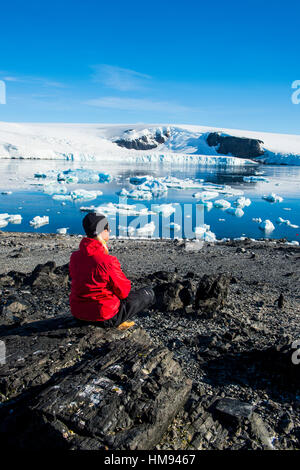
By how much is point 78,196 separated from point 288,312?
20.7 meters

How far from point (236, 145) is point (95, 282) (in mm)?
100587

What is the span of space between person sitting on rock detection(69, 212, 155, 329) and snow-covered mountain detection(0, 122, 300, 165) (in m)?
60.7

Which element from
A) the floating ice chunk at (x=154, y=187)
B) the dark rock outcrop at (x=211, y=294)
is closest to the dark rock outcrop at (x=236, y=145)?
the floating ice chunk at (x=154, y=187)

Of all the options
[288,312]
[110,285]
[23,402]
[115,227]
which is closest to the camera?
[23,402]

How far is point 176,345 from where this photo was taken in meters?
3.56

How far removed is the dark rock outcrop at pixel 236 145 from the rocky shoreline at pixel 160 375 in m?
90.2

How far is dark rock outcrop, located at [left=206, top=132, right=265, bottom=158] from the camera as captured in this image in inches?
3546

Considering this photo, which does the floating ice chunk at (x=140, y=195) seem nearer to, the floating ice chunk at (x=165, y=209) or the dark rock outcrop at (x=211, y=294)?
the floating ice chunk at (x=165, y=209)

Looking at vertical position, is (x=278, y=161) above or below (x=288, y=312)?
above

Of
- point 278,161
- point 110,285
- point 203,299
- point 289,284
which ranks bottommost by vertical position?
point 289,284

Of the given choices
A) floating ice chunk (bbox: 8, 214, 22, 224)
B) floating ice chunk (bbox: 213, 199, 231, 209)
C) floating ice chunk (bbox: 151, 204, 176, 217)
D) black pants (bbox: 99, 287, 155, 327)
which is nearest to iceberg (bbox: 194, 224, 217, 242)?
floating ice chunk (bbox: 151, 204, 176, 217)

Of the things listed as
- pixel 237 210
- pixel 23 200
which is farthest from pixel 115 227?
pixel 23 200

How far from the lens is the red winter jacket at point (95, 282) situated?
9.55 feet

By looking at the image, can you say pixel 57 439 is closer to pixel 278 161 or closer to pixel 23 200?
pixel 23 200
